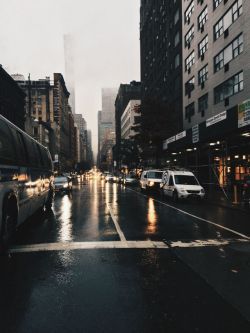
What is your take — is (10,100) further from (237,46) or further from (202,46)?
(237,46)

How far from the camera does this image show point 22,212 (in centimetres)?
920

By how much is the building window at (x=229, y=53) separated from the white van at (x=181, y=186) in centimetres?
1347

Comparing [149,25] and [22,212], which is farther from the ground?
[149,25]

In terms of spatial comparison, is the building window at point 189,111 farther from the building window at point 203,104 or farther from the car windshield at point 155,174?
the car windshield at point 155,174

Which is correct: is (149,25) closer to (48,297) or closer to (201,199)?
(201,199)

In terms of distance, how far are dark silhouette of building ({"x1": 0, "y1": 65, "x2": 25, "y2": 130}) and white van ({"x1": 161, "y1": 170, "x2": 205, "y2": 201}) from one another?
38884 millimetres

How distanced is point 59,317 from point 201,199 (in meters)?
16.8

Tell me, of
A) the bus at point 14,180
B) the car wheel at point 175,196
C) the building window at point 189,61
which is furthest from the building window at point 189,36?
the bus at point 14,180

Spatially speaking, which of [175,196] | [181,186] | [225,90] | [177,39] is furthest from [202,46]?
[175,196]

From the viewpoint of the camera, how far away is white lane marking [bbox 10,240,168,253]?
811 cm

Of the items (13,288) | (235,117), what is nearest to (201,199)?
(235,117)

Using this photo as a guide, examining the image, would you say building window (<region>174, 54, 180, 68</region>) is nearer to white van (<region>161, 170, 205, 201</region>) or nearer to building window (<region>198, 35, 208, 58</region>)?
building window (<region>198, 35, 208, 58</region>)

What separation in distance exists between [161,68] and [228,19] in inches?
1171

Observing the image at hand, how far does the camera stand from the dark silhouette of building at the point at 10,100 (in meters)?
53.9
